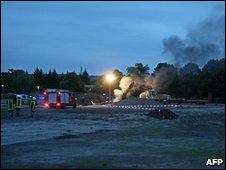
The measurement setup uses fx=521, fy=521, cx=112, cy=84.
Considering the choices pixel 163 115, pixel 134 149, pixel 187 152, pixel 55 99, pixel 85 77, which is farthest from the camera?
pixel 85 77

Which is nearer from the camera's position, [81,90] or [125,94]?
[125,94]

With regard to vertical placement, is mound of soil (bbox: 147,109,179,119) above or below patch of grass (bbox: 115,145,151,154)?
above

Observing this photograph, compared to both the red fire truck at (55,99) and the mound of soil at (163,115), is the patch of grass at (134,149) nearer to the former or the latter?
the mound of soil at (163,115)

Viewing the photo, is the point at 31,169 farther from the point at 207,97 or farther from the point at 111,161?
the point at 207,97

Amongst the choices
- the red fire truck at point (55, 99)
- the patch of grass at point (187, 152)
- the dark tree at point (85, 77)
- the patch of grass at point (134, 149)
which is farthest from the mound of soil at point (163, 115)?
the dark tree at point (85, 77)

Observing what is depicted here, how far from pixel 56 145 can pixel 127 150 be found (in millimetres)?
2829

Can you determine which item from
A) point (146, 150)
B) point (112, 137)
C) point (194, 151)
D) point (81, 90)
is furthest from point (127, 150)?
point (81, 90)

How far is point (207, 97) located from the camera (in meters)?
94.9

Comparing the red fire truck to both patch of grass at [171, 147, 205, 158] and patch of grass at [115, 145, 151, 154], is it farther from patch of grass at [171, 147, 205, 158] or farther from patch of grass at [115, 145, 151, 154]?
patch of grass at [171, 147, 205, 158]

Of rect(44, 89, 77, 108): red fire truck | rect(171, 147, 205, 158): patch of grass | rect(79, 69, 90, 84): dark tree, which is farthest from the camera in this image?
rect(79, 69, 90, 84): dark tree

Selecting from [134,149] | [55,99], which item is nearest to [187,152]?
[134,149]

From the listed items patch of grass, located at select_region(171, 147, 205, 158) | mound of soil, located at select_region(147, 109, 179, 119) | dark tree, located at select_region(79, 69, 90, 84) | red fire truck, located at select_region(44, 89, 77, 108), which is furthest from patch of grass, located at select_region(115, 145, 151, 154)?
dark tree, located at select_region(79, 69, 90, 84)

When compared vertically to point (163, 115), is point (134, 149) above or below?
below

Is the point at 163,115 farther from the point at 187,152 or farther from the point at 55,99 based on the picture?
the point at 187,152
